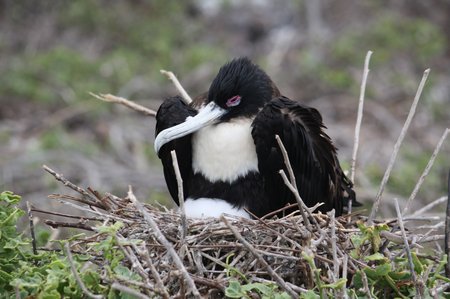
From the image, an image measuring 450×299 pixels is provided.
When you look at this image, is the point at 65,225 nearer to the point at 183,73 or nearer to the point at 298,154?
the point at 298,154

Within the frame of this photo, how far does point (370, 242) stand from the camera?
2494 mm

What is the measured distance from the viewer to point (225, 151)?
3023 millimetres

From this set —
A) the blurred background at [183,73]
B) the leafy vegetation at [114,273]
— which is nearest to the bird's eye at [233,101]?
the leafy vegetation at [114,273]

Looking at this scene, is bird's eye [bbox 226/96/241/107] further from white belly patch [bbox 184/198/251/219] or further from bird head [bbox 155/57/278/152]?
white belly patch [bbox 184/198/251/219]

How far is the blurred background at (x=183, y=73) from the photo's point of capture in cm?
572

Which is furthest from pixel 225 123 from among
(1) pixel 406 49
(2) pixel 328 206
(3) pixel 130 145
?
(1) pixel 406 49

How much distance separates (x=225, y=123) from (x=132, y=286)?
107 cm

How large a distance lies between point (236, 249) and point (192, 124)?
64 cm

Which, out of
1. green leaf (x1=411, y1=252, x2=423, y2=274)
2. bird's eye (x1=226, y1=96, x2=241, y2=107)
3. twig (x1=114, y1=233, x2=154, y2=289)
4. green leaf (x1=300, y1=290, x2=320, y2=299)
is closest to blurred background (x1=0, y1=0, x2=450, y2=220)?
bird's eye (x1=226, y1=96, x2=241, y2=107)

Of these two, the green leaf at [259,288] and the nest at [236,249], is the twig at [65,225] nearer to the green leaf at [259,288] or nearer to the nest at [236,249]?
the nest at [236,249]

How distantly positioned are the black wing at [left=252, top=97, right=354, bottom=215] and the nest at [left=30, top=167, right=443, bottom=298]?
31cm

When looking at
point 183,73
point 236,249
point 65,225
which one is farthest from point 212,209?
point 183,73

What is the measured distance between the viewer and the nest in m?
2.29

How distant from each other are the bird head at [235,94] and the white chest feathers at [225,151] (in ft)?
0.14
